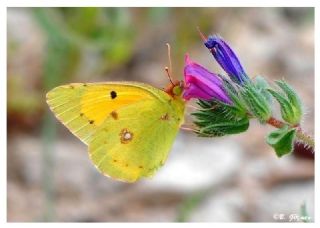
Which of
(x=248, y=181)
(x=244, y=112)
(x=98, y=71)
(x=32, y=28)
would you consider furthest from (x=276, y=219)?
(x=32, y=28)

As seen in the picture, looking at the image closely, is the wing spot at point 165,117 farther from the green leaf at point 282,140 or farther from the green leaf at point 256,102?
the green leaf at point 282,140

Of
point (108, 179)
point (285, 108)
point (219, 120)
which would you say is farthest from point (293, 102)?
point (108, 179)

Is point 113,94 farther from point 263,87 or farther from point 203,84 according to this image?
point 263,87

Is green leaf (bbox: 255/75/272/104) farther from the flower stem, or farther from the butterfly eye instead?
the butterfly eye

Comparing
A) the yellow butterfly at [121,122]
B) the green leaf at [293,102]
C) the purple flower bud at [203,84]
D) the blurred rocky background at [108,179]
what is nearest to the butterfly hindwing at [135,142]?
the yellow butterfly at [121,122]

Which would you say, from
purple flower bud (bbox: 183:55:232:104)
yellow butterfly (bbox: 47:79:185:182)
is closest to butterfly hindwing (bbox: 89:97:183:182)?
yellow butterfly (bbox: 47:79:185:182)

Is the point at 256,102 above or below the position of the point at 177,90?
below
